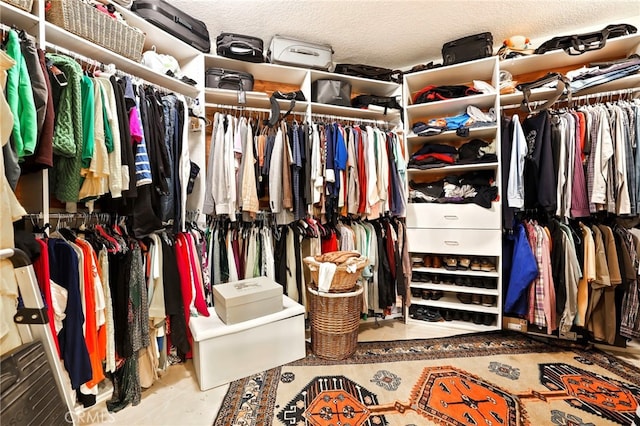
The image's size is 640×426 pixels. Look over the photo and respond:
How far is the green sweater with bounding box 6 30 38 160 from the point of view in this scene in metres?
1.03

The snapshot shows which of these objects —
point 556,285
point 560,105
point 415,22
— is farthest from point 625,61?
point 556,285

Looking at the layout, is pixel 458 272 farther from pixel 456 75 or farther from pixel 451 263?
pixel 456 75

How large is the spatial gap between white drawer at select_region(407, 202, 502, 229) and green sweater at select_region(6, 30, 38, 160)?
7.81 ft

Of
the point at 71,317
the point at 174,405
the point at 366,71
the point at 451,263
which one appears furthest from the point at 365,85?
the point at 174,405

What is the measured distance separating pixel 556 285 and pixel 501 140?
1.14 meters

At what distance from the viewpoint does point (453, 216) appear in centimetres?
238

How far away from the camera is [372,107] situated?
264 cm

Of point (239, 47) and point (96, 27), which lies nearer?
point (96, 27)

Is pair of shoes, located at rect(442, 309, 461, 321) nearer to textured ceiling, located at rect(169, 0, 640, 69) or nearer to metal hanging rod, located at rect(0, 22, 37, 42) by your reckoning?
textured ceiling, located at rect(169, 0, 640, 69)

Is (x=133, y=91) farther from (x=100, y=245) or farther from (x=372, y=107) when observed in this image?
(x=372, y=107)

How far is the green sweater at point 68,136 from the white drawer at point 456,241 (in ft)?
7.50

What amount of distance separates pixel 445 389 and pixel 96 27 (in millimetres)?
2696

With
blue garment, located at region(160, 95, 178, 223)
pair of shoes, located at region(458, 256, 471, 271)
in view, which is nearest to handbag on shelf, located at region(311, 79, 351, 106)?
blue garment, located at region(160, 95, 178, 223)

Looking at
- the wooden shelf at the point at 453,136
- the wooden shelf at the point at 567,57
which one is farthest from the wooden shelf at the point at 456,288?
the wooden shelf at the point at 567,57
